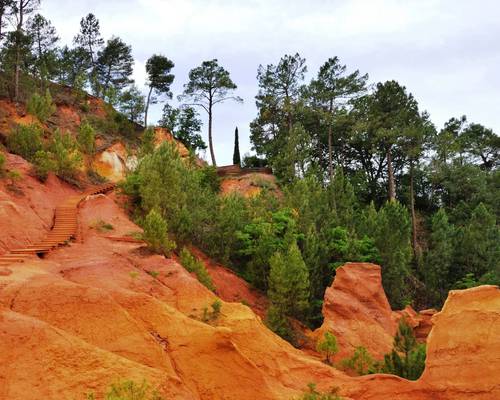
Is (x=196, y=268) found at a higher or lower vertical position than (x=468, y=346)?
higher

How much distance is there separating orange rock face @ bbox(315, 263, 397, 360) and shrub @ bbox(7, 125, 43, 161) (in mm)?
17687

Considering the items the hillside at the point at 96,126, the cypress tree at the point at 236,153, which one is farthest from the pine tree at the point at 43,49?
the cypress tree at the point at 236,153

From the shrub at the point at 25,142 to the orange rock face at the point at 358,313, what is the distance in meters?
17.7

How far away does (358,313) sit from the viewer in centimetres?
2016

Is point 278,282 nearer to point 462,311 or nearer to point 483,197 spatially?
point 462,311

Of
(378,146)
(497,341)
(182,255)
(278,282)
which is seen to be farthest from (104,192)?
(378,146)

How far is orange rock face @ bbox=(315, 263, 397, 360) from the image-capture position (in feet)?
62.9

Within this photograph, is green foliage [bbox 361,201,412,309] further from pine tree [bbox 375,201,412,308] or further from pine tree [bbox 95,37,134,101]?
pine tree [bbox 95,37,134,101]

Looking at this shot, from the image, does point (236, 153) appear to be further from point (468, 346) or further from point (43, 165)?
point (468, 346)

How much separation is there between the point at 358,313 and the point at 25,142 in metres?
19.7

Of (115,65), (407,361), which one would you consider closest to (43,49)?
(115,65)

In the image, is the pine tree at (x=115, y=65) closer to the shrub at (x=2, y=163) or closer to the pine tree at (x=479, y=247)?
the shrub at (x=2, y=163)

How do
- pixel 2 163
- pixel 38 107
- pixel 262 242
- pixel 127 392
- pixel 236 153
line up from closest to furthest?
pixel 127 392
pixel 2 163
pixel 262 242
pixel 38 107
pixel 236 153

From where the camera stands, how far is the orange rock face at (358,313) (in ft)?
62.9
